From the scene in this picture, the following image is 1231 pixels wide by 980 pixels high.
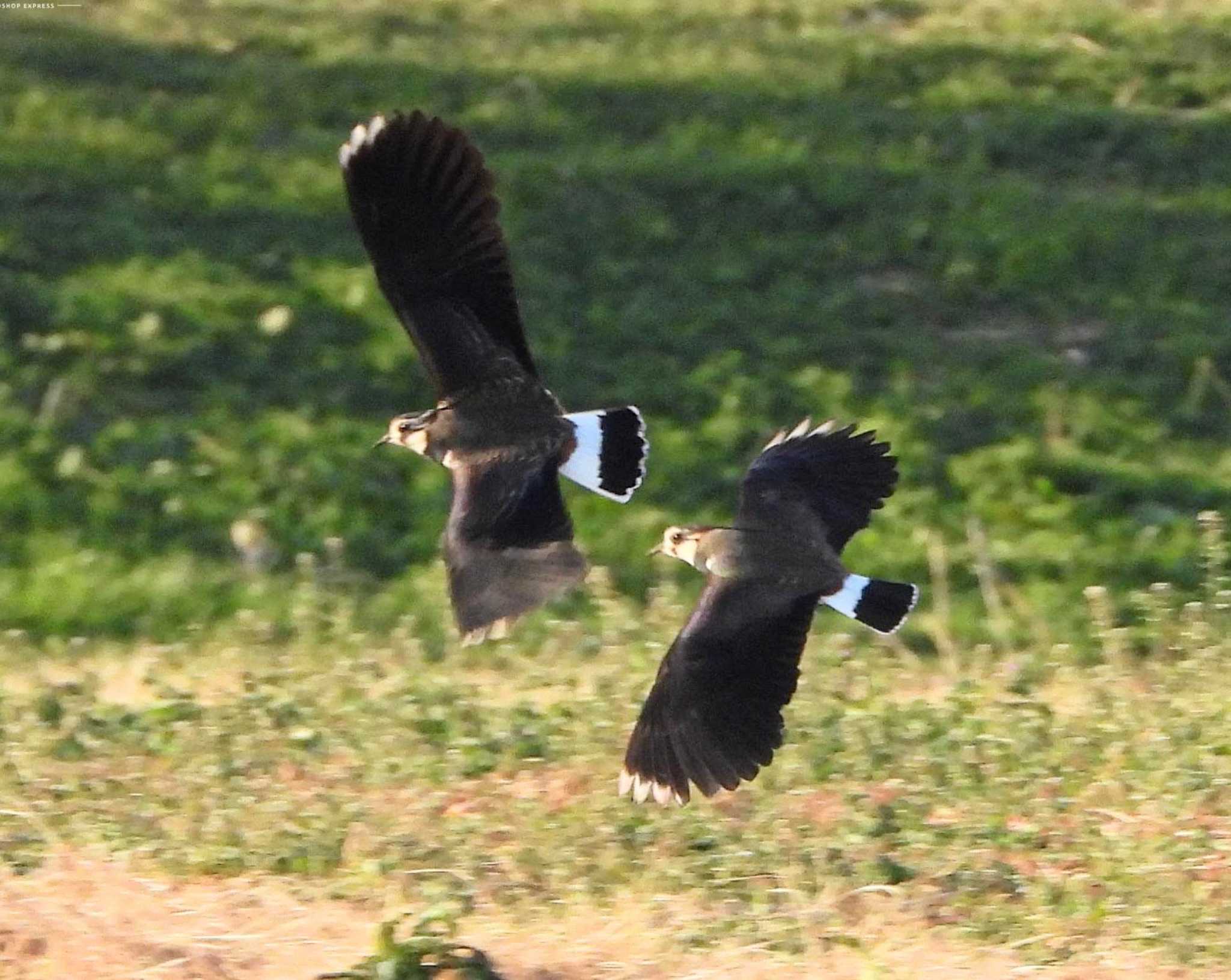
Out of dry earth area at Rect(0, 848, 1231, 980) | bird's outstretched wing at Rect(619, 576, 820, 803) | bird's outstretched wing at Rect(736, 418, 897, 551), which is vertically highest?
bird's outstretched wing at Rect(736, 418, 897, 551)

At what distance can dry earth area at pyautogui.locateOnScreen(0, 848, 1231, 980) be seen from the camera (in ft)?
15.8

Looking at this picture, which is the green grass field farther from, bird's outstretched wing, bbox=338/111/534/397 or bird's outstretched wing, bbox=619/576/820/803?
bird's outstretched wing, bbox=338/111/534/397

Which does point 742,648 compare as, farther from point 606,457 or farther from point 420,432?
point 420,432

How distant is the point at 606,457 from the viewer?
17.1ft

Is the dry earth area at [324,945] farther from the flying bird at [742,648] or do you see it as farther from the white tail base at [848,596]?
the white tail base at [848,596]

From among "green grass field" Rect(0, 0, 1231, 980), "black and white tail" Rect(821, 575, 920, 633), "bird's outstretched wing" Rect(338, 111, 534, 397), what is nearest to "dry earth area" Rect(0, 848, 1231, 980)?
"green grass field" Rect(0, 0, 1231, 980)

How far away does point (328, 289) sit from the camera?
11.2 m

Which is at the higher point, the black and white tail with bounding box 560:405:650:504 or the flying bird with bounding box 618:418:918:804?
the black and white tail with bounding box 560:405:650:504

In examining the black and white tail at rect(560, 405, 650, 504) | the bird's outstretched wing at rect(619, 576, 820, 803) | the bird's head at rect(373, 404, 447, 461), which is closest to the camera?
the bird's outstretched wing at rect(619, 576, 820, 803)

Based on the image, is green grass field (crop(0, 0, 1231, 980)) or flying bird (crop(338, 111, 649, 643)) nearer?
flying bird (crop(338, 111, 649, 643))

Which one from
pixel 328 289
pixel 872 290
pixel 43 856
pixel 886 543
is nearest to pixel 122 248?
pixel 328 289

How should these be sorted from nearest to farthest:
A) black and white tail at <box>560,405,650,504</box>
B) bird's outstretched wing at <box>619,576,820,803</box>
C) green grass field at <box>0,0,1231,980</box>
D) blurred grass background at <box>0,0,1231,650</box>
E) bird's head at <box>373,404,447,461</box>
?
bird's outstretched wing at <box>619,576,820,803</box> < black and white tail at <box>560,405,650,504</box> < bird's head at <box>373,404,447,461</box> < green grass field at <box>0,0,1231,980</box> < blurred grass background at <box>0,0,1231,650</box>

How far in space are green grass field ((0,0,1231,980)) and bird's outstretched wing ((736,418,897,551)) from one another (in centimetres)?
81

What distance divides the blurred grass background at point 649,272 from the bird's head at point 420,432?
3.18m
